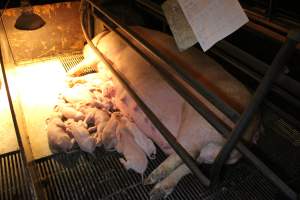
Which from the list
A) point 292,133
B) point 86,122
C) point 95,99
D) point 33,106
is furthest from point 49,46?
point 292,133

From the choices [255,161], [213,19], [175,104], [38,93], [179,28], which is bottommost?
[38,93]

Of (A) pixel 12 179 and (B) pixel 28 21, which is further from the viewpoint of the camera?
(B) pixel 28 21

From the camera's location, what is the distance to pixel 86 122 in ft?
7.57

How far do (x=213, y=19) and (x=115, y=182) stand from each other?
1.16 m

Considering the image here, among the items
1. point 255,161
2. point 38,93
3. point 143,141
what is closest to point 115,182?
point 143,141

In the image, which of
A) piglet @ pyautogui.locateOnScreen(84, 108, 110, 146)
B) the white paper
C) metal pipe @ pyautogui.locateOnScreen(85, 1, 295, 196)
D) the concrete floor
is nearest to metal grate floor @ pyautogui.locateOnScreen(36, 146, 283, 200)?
piglet @ pyautogui.locateOnScreen(84, 108, 110, 146)

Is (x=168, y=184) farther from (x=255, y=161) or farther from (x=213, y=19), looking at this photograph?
(x=213, y=19)

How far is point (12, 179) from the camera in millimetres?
1936

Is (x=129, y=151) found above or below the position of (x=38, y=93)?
above

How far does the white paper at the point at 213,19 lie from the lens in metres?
1.36

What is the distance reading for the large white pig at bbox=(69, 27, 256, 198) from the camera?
1.86 metres

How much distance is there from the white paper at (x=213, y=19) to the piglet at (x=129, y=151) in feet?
3.07

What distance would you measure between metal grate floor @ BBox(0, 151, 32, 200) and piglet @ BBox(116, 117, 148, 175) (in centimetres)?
63

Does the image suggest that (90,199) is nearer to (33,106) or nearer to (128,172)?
(128,172)
